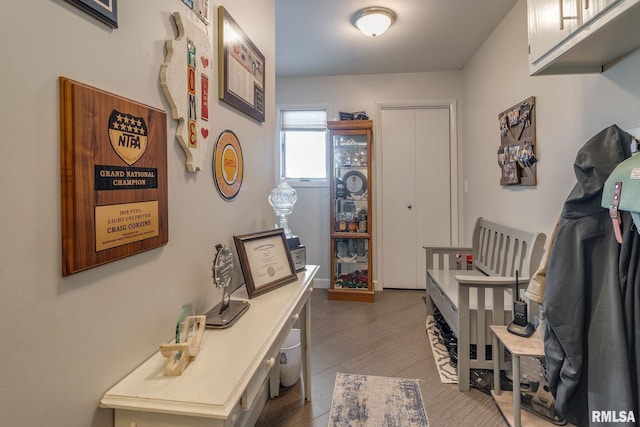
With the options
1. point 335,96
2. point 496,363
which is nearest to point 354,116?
point 335,96

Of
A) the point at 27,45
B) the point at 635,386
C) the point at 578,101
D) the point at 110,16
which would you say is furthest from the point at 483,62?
the point at 27,45

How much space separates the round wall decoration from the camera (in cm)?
135

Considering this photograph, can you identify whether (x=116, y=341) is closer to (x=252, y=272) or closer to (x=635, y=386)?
(x=252, y=272)

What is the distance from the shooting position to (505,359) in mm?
1987

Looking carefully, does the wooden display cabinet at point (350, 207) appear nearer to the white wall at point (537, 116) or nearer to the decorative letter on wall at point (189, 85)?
the white wall at point (537, 116)

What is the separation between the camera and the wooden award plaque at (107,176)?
0.65 metres

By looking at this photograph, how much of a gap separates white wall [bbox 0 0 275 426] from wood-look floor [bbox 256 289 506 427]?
120 cm

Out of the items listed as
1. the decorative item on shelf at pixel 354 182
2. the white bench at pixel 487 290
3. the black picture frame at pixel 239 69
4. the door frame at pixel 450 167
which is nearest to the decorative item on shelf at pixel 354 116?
the door frame at pixel 450 167

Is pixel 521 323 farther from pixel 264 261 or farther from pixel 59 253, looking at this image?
pixel 59 253

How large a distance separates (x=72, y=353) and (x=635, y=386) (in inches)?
71.5

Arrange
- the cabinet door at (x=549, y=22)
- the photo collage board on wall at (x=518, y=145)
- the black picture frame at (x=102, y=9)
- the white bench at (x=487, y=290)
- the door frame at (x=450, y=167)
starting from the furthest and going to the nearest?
the door frame at (x=450, y=167) < the photo collage board on wall at (x=518, y=145) < the white bench at (x=487, y=290) < the cabinet door at (x=549, y=22) < the black picture frame at (x=102, y=9)

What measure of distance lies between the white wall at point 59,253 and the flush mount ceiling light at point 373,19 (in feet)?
6.19

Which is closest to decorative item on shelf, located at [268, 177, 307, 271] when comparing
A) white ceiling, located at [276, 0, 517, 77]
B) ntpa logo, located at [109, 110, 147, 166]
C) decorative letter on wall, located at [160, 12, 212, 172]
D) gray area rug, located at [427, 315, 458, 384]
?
decorative letter on wall, located at [160, 12, 212, 172]

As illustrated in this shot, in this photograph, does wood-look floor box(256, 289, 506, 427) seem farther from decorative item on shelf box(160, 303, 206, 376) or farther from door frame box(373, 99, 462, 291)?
decorative item on shelf box(160, 303, 206, 376)
